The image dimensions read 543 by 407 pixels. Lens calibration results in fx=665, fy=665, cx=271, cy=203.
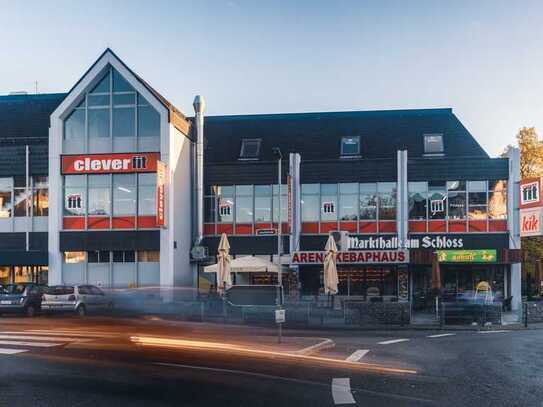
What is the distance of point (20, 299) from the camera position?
26.6 metres

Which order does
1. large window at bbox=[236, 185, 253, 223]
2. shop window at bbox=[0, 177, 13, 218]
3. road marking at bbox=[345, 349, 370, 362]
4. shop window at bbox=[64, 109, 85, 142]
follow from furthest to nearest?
large window at bbox=[236, 185, 253, 223] → shop window at bbox=[0, 177, 13, 218] → shop window at bbox=[64, 109, 85, 142] → road marking at bbox=[345, 349, 370, 362]

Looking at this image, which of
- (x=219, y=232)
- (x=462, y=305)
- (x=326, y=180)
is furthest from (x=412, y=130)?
(x=462, y=305)

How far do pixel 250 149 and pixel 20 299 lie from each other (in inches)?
660

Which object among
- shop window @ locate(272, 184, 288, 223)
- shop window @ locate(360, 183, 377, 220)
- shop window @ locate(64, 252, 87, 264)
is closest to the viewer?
shop window @ locate(64, 252, 87, 264)

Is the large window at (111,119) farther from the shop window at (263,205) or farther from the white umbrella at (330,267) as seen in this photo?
the white umbrella at (330,267)

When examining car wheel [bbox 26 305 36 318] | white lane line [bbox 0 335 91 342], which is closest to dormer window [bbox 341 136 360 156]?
car wheel [bbox 26 305 36 318]

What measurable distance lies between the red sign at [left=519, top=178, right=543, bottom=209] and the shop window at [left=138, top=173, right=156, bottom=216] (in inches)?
694

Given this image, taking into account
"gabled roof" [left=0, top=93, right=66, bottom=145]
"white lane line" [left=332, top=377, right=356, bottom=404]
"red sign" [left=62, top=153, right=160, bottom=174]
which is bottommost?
"white lane line" [left=332, top=377, right=356, bottom=404]

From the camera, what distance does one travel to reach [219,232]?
119ft

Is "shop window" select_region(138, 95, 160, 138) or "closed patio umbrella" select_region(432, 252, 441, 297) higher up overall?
"shop window" select_region(138, 95, 160, 138)

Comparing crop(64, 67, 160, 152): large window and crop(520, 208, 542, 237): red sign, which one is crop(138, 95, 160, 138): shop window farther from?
crop(520, 208, 542, 237): red sign

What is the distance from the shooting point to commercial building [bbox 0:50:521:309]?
33094 millimetres

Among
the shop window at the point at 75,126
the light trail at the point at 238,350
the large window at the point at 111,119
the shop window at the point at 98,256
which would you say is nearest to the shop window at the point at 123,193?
the large window at the point at 111,119

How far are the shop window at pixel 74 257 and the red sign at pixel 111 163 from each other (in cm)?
409
